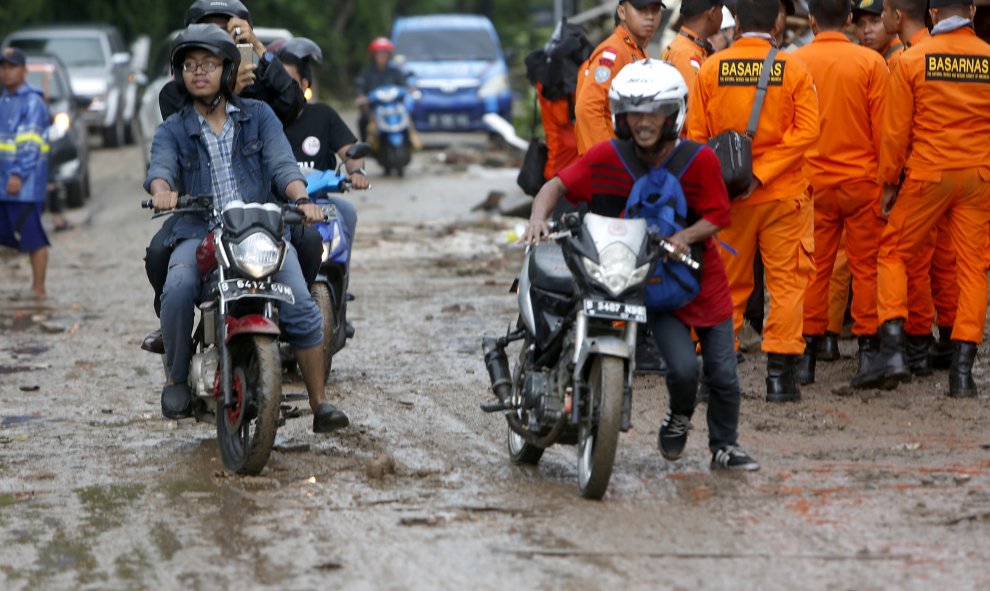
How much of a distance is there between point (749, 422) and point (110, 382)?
3797 mm

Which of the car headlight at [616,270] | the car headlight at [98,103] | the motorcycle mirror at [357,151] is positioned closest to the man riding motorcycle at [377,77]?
the car headlight at [98,103]

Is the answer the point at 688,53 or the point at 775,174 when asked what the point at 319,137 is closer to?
the point at 688,53

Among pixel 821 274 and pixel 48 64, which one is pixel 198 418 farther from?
pixel 48 64

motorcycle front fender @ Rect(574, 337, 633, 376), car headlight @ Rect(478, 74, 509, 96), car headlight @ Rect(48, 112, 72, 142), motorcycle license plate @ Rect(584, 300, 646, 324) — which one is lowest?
car headlight @ Rect(478, 74, 509, 96)

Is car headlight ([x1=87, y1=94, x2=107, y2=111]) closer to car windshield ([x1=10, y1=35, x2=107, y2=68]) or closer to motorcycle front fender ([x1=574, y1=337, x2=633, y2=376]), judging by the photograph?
car windshield ([x1=10, y1=35, x2=107, y2=68])

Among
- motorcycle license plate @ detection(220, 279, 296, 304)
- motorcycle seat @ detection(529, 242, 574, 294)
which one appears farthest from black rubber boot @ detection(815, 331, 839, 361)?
motorcycle license plate @ detection(220, 279, 296, 304)

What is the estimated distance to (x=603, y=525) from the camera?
5.99m

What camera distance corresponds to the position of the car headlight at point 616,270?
6.28 m

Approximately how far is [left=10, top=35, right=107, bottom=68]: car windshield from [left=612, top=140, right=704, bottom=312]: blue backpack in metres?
23.3

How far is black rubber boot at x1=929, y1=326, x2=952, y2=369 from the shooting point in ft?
30.9

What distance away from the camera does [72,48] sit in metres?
28.8

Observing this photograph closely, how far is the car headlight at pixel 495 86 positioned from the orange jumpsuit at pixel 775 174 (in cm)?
1979

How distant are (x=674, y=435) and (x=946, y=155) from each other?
2676 millimetres

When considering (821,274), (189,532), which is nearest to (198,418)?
(189,532)
